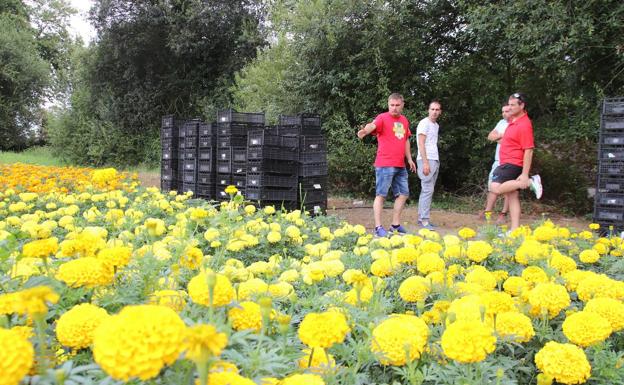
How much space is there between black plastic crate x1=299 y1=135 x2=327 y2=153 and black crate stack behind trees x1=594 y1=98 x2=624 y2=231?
133 inches

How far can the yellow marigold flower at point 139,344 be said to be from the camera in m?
0.60

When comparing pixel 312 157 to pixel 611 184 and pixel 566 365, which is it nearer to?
pixel 611 184

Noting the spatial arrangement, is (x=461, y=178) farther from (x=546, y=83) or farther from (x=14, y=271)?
(x=14, y=271)

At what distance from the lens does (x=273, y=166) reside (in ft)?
20.9

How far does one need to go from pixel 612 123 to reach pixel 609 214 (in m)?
1.06

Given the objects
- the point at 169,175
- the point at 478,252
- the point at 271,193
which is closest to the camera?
the point at 478,252

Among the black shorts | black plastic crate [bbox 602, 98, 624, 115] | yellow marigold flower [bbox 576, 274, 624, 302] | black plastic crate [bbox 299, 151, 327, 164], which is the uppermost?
black plastic crate [bbox 602, 98, 624, 115]

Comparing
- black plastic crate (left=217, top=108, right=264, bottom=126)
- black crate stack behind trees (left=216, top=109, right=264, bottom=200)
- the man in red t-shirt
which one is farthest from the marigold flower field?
black plastic crate (left=217, top=108, right=264, bottom=126)

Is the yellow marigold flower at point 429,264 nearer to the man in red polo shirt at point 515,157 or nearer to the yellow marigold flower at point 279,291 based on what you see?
the yellow marigold flower at point 279,291

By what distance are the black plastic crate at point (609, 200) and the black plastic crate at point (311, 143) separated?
341cm

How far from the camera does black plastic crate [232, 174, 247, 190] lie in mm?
6637

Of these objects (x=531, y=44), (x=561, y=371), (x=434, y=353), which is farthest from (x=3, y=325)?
(x=531, y=44)

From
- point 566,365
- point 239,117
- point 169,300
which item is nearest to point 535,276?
point 566,365

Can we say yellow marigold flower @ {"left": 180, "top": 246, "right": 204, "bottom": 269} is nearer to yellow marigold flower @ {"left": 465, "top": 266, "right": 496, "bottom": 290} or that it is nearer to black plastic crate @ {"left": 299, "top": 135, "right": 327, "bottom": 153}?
yellow marigold flower @ {"left": 465, "top": 266, "right": 496, "bottom": 290}
